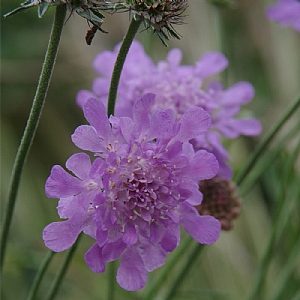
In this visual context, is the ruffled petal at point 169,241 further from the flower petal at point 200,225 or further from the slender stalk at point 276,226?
the slender stalk at point 276,226

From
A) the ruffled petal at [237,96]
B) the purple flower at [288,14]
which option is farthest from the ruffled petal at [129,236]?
the purple flower at [288,14]

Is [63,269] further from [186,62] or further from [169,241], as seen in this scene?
[186,62]

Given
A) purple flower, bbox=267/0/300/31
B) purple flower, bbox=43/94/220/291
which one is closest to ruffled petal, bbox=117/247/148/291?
purple flower, bbox=43/94/220/291

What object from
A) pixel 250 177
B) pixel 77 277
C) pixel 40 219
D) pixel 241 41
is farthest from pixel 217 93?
pixel 241 41

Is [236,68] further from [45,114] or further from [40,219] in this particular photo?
[40,219]

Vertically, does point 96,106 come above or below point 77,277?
above

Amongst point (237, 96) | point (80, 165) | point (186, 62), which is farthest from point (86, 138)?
point (186, 62)
